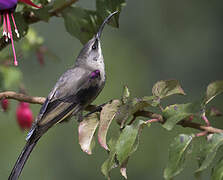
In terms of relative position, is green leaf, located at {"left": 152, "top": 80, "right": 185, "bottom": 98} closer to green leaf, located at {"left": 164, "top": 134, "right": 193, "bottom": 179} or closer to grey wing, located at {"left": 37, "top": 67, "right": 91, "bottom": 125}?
green leaf, located at {"left": 164, "top": 134, "right": 193, "bottom": 179}

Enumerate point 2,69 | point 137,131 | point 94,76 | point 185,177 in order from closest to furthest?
point 137,131, point 94,76, point 2,69, point 185,177

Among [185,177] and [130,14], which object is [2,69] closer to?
[185,177]

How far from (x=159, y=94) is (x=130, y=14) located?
6362 millimetres

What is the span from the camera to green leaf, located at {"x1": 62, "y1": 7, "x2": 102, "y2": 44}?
1.47 meters

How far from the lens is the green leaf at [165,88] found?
1.18 metres

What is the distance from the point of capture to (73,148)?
5.50m

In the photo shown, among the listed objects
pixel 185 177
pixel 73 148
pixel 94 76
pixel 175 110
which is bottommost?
pixel 185 177

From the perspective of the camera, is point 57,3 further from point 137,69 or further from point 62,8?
point 137,69

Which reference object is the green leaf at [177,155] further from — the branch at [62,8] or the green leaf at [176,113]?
the branch at [62,8]

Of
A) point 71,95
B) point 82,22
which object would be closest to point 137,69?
point 71,95

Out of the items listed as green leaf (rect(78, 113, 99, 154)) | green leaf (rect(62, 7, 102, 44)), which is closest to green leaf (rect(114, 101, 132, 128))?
green leaf (rect(78, 113, 99, 154))

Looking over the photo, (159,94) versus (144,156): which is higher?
(159,94)

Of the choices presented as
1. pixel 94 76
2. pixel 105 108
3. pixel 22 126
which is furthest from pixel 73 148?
pixel 105 108

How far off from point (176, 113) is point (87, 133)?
0.81 ft
